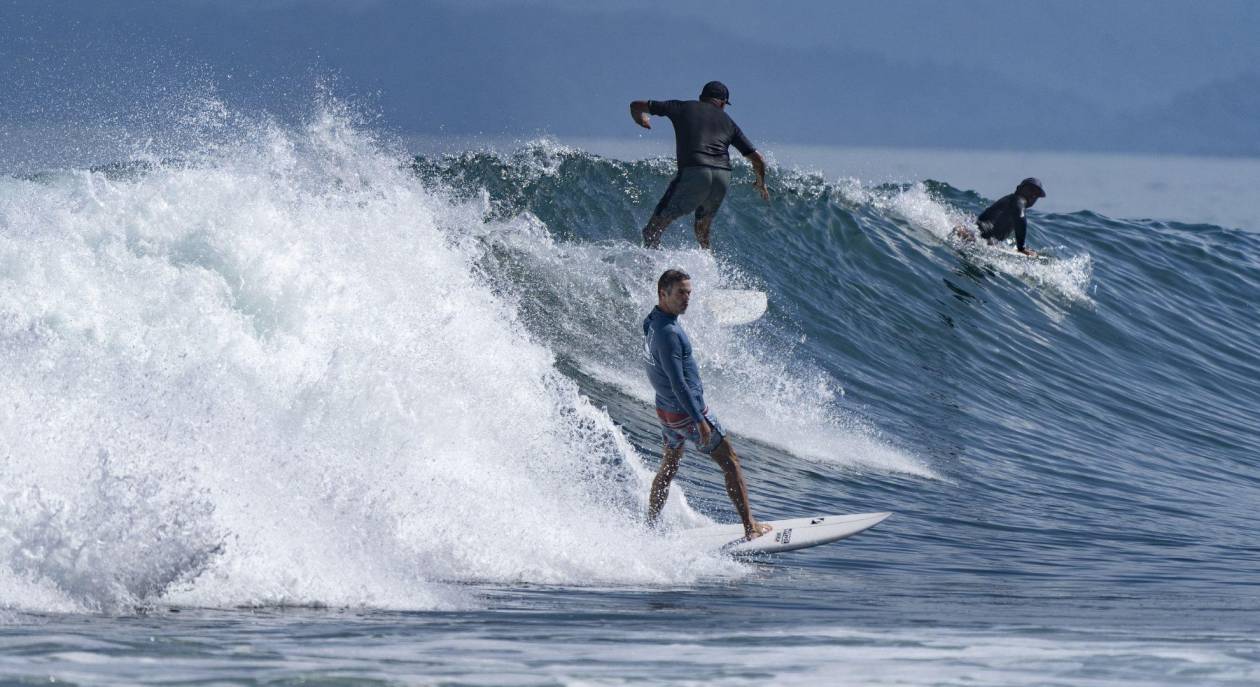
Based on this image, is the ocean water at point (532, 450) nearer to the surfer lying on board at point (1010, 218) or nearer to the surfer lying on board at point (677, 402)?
the surfer lying on board at point (677, 402)

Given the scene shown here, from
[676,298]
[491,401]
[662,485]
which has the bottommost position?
[662,485]

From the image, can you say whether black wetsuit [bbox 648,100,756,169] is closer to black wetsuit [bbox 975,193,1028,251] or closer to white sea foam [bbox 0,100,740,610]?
white sea foam [bbox 0,100,740,610]

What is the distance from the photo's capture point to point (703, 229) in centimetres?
1277

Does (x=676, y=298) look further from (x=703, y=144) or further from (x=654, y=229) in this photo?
(x=654, y=229)

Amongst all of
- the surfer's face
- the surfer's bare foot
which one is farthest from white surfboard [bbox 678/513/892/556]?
the surfer's face

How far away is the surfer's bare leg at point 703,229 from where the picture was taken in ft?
41.5

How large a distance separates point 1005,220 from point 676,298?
41.5ft

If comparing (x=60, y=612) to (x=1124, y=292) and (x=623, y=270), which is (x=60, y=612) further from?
(x=1124, y=292)

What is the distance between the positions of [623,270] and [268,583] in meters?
8.01

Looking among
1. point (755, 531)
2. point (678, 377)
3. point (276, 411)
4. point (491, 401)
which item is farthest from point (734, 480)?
point (276, 411)

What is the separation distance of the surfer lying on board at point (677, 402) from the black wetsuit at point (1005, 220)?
12080mm

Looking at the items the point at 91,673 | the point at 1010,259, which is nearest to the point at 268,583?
the point at 91,673

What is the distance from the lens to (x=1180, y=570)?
7609 mm

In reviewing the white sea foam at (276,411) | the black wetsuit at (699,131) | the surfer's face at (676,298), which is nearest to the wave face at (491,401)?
the white sea foam at (276,411)
